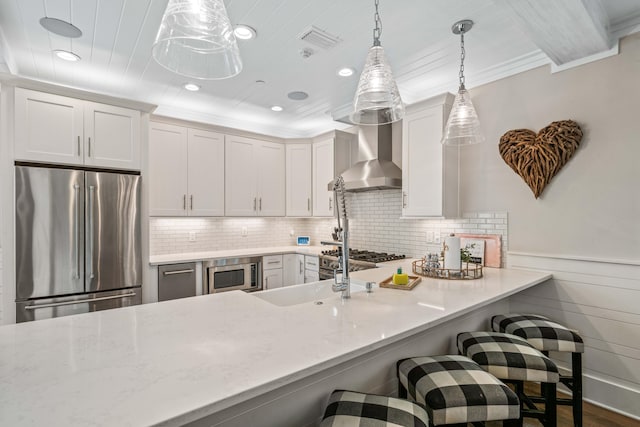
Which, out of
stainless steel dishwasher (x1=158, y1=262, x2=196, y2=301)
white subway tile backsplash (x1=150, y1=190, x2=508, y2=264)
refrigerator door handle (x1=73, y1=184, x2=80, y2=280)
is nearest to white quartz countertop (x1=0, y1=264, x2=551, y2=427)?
white subway tile backsplash (x1=150, y1=190, x2=508, y2=264)

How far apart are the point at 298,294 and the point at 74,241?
2.08 m

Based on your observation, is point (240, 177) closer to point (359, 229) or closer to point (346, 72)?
point (359, 229)

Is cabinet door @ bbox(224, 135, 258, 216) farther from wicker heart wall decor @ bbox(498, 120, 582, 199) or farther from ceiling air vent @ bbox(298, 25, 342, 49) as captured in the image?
→ wicker heart wall decor @ bbox(498, 120, 582, 199)

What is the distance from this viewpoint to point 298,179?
4.58 metres

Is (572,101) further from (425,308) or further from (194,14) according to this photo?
(194,14)

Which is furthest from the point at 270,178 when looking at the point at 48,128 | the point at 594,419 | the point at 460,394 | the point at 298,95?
the point at 594,419

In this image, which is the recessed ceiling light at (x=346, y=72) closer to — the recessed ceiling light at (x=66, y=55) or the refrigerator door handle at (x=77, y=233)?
the recessed ceiling light at (x=66, y=55)

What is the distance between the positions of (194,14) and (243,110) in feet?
10.5

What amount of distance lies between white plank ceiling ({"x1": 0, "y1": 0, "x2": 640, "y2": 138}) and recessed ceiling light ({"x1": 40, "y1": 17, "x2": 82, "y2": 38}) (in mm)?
45

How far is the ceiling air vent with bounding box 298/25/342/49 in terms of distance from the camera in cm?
232

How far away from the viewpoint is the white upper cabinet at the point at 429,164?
2.96 meters

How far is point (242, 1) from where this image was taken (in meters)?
2.00

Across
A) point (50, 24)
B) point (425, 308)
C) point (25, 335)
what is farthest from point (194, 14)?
point (50, 24)

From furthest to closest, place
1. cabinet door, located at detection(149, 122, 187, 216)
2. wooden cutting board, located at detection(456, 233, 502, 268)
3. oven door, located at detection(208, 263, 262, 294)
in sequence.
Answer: oven door, located at detection(208, 263, 262, 294) → cabinet door, located at detection(149, 122, 187, 216) → wooden cutting board, located at detection(456, 233, 502, 268)
